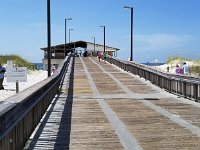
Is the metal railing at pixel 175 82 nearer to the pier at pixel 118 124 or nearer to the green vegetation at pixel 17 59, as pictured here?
the pier at pixel 118 124

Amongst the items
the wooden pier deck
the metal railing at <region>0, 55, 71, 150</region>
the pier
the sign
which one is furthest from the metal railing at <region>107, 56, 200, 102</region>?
the metal railing at <region>0, 55, 71, 150</region>

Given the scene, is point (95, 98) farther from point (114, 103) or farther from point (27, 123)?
point (27, 123)

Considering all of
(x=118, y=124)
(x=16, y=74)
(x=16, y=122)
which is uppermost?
(x=16, y=74)

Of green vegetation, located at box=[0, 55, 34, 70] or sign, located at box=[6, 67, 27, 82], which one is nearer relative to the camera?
sign, located at box=[6, 67, 27, 82]

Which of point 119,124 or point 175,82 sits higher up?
point 175,82

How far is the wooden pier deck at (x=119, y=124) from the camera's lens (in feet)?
34.3

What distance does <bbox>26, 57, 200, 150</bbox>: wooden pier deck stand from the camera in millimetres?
10445

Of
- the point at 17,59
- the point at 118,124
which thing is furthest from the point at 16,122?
the point at 17,59

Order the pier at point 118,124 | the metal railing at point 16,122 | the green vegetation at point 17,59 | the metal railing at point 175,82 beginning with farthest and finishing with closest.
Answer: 1. the green vegetation at point 17,59
2. the metal railing at point 175,82
3. the pier at point 118,124
4. the metal railing at point 16,122

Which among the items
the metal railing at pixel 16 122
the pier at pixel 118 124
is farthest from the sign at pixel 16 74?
the metal railing at pixel 16 122

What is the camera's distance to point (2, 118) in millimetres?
7219

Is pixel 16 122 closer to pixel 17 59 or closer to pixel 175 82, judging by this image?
pixel 175 82

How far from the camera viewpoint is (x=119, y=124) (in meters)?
13.5

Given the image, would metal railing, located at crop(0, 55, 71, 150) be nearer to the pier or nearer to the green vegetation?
the pier
